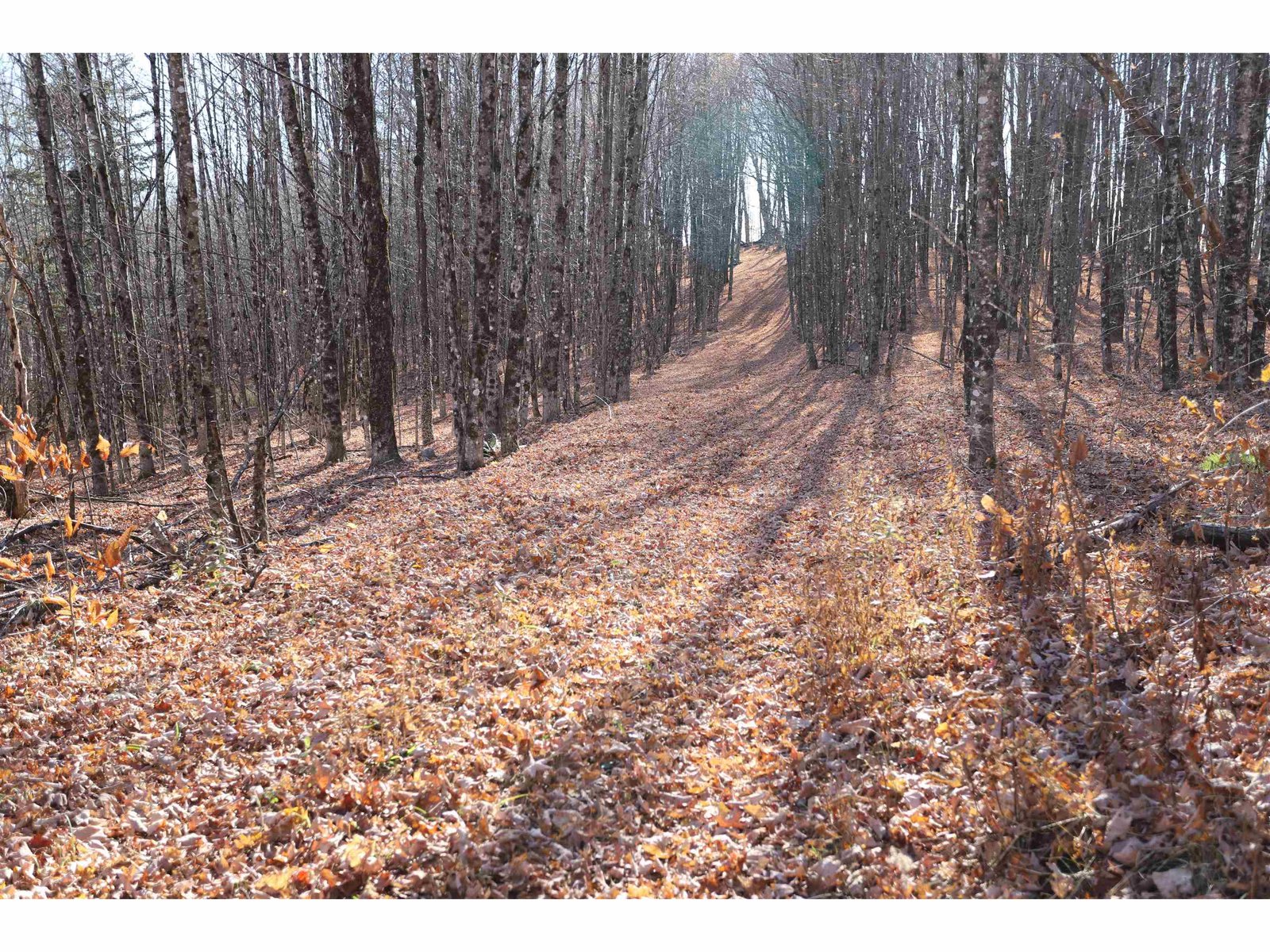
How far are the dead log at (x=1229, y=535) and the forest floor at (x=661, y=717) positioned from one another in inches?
7.5

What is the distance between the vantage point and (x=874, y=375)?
2175cm

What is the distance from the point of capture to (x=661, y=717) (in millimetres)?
4906

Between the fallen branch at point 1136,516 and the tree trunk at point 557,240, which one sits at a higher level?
the tree trunk at point 557,240

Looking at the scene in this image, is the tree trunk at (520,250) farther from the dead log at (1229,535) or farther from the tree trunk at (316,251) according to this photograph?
the dead log at (1229,535)

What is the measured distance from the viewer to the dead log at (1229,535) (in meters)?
5.67

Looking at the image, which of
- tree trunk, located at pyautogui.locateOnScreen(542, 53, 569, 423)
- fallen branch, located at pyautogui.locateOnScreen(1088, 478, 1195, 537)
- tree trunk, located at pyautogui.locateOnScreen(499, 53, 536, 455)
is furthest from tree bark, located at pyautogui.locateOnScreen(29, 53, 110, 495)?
fallen branch, located at pyautogui.locateOnScreen(1088, 478, 1195, 537)

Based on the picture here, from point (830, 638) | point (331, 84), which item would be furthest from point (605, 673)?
point (331, 84)

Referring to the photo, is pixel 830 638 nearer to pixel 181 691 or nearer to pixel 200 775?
pixel 200 775

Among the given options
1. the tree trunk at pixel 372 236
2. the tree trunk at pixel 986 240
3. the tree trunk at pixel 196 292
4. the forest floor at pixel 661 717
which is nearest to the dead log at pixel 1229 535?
the forest floor at pixel 661 717

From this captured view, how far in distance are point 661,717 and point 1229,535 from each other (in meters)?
4.36

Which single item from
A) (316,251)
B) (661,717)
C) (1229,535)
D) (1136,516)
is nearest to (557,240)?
(316,251)

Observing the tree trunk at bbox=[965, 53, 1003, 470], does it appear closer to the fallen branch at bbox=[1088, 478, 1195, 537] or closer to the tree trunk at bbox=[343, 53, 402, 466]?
the fallen branch at bbox=[1088, 478, 1195, 537]

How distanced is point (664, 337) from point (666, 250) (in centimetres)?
384

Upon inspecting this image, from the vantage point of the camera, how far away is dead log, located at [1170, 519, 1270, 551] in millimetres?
5668
